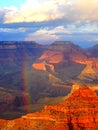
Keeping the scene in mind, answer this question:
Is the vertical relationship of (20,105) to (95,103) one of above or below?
below

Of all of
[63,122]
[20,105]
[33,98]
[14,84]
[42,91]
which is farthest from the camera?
[14,84]

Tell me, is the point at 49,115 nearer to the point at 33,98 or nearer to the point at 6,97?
the point at 6,97

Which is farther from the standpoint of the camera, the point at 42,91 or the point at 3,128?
the point at 42,91

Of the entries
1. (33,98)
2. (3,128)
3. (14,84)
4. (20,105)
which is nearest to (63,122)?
(3,128)

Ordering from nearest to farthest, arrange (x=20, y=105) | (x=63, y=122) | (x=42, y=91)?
(x=63, y=122), (x=20, y=105), (x=42, y=91)

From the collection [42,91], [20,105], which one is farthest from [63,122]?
[42,91]

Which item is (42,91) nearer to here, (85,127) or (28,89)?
(28,89)
